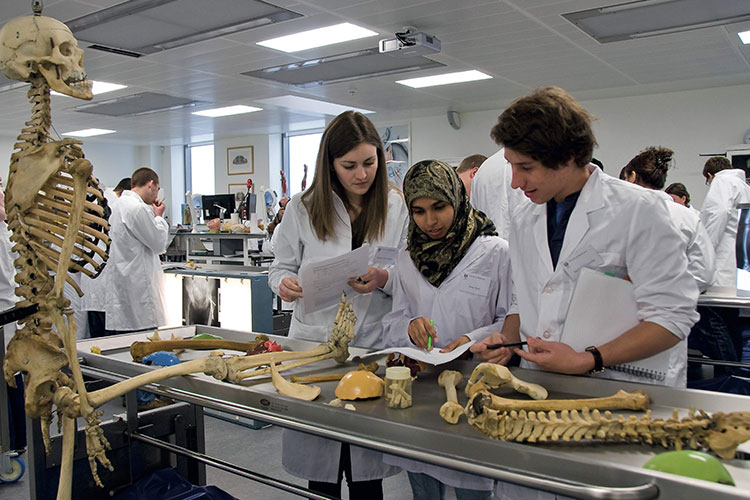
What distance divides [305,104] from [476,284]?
8.58 meters

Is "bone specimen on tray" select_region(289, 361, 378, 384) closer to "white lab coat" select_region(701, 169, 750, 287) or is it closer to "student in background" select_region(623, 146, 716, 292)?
"student in background" select_region(623, 146, 716, 292)

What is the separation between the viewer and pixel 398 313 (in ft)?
6.48

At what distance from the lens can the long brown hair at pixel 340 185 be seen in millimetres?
2041

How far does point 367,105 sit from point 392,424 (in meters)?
8.82

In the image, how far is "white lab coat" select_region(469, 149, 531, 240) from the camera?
3.91 meters

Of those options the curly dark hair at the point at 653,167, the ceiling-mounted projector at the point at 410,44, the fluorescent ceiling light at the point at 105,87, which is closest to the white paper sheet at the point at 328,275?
the curly dark hair at the point at 653,167

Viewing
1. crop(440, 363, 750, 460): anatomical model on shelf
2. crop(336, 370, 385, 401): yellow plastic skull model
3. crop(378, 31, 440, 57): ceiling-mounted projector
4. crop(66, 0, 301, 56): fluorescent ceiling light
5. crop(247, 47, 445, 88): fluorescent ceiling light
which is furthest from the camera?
crop(247, 47, 445, 88): fluorescent ceiling light

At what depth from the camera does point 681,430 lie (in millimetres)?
1074

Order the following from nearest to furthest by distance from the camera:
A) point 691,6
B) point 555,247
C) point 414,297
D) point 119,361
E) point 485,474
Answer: point 485,474 < point 555,247 < point 119,361 < point 414,297 < point 691,6

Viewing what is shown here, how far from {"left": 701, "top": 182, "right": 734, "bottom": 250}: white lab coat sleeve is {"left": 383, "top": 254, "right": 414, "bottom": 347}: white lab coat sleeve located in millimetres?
4373

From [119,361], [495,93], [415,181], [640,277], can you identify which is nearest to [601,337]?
[640,277]

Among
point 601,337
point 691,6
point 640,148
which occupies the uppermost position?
point 691,6

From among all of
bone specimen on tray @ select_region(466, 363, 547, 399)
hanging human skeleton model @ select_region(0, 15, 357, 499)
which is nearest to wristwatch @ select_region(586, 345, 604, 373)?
bone specimen on tray @ select_region(466, 363, 547, 399)

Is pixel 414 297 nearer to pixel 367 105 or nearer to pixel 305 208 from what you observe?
pixel 305 208
